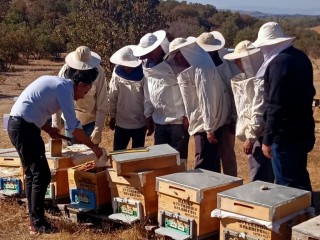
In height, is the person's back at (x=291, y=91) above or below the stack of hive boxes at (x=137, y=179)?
above

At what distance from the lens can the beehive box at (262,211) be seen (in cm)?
424

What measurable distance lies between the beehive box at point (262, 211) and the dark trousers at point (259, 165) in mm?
911

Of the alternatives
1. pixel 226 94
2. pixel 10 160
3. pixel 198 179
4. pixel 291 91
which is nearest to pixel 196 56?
pixel 226 94

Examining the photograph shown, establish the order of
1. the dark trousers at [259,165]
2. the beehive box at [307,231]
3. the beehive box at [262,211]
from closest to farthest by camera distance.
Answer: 1. the beehive box at [307,231]
2. the beehive box at [262,211]
3. the dark trousers at [259,165]

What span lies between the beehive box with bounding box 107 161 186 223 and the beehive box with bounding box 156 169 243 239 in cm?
20

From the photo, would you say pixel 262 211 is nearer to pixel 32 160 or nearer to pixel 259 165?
pixel 259 165

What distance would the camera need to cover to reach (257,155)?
220 inches

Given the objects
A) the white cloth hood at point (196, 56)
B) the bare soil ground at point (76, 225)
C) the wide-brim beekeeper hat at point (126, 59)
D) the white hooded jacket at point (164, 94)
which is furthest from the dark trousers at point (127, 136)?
the bare soil ground at point (76, 225)

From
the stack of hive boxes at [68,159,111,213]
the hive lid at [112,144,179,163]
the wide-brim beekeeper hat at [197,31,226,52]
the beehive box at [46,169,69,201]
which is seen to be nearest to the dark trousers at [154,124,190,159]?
the hive lid at [112,144,179,163]

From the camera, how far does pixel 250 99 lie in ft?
17.9

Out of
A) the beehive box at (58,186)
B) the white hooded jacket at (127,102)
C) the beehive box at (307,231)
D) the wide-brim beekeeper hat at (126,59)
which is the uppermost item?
the wide-brim beekeeper hat at (126,59)

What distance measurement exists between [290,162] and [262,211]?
88 cm

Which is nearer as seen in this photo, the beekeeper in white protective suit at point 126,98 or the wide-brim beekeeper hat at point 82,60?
the wide-brim beekeeper hat at point 82,60

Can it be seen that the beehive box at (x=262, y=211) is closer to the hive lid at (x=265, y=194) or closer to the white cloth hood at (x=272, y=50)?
the hive lid at (x=265, y=194)
